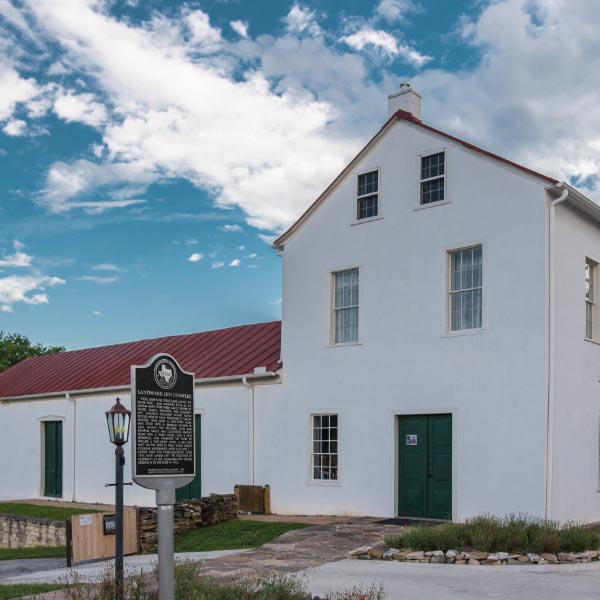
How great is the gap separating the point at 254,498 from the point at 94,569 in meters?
6.54

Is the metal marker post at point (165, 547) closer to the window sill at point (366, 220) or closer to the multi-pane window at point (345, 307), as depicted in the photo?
the multi-pane window at point (345, 307)

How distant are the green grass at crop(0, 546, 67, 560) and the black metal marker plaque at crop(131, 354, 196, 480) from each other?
33.5ft

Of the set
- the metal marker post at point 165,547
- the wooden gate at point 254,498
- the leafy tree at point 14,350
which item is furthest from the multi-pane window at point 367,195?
the leafy tree at point 14,350

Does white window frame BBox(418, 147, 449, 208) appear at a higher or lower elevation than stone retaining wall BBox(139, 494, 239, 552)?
higher

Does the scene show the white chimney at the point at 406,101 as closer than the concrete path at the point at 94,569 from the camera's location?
No

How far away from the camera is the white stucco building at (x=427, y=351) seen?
618 inches

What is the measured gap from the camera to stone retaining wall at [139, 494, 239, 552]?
1680 centimetres

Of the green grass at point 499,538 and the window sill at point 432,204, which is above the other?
the window sill at point 432,204

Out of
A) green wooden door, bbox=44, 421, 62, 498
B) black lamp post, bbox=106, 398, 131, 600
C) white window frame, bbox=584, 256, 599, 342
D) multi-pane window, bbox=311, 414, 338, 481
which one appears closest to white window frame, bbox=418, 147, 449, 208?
white window frame, bbox=584, 256, 599, 342

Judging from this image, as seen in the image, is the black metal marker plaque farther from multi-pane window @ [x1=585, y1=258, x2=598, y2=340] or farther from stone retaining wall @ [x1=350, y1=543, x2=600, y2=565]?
multi-pane window @ [x1=585, y1=258, x2=598, y2=340]

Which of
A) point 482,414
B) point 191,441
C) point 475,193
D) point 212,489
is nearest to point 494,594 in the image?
point 191,441

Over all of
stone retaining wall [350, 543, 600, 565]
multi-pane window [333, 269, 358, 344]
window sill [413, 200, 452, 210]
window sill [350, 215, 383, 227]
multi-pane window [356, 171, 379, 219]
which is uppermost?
multi-pane window [356, 171, 379, 219]

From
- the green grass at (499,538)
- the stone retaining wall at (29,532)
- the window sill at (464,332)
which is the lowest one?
the stone retaining wall at (29,532)

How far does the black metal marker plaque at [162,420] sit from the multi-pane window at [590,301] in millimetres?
11168
